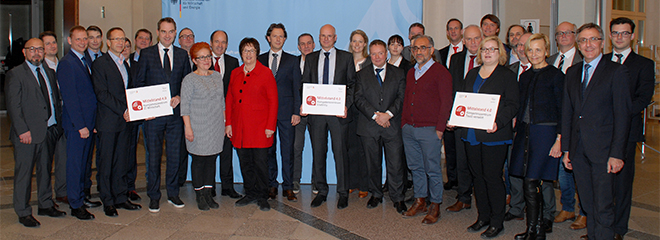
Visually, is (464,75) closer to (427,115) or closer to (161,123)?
(427,115)

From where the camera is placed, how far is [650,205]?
4469 millimetres

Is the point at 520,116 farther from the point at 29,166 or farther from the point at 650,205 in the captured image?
the point at 29,166

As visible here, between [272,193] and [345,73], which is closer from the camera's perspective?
[345,73]

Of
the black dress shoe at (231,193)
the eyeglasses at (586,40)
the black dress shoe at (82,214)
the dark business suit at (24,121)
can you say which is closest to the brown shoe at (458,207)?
the eyeglasses at (586,40)

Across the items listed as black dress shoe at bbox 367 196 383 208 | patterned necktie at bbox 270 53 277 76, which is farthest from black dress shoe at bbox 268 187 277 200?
patterned necktie at bbox 270 53 277 76

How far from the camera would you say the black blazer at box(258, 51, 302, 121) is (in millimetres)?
4555

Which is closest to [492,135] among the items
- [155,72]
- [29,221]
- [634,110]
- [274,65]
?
[634,110]

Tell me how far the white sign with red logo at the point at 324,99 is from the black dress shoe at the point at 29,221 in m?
2.57

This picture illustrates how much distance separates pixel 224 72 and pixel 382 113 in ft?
5.98

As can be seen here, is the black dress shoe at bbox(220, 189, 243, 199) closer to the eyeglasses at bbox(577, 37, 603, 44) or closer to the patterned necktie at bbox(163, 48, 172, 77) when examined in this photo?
the patterned necktie at bbox(163, 48, 172, 77)

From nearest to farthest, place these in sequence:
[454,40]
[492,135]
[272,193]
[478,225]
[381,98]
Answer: [492,135], [478,225], [381,98], [272,193], [454,40]

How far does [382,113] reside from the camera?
4082mm

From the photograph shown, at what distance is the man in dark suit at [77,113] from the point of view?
3932 millimetres

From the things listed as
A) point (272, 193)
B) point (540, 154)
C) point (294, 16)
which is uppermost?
point (294, 16)
